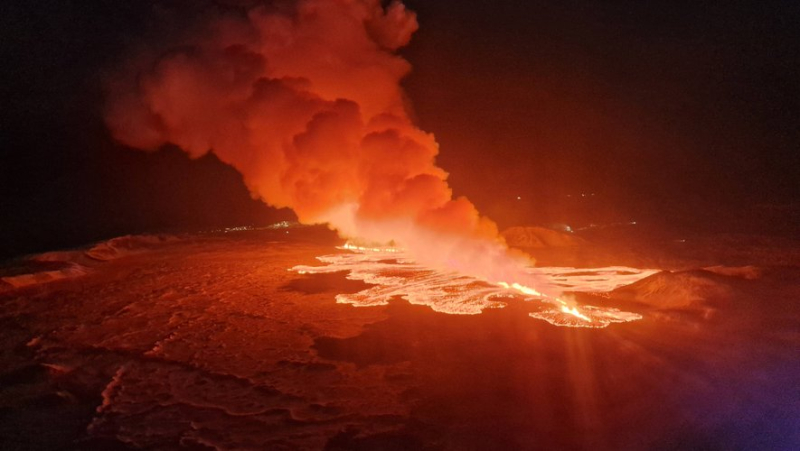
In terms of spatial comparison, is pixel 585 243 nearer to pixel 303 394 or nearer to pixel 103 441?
pixel 303 394

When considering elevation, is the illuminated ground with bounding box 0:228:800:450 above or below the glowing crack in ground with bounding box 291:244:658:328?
below

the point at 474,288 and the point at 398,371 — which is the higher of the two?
the point at 474,288

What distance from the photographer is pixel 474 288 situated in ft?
34.9

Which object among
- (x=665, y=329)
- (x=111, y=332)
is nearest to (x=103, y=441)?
(x=111, y=332)

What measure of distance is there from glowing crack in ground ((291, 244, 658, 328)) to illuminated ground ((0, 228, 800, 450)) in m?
0.35

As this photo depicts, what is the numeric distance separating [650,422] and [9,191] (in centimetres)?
2869

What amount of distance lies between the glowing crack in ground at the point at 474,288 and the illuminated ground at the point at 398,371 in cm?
35

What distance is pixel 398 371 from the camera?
238 inches

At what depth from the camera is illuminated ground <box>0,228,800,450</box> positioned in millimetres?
→ 4484

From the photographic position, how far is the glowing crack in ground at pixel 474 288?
27.6ft

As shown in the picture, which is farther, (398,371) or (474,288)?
(474,288)

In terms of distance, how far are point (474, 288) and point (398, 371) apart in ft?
16.2

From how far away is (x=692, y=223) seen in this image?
25.0m

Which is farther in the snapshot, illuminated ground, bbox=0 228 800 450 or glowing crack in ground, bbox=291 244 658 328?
glowing crack in ground, bbox=291 244 658 328
